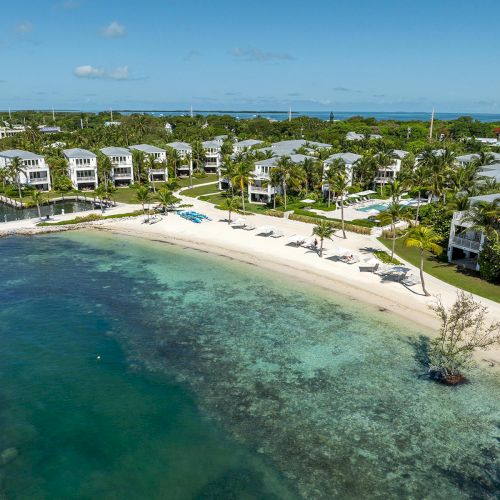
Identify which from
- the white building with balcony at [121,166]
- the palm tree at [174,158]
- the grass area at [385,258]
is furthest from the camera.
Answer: the palm tree at [174,158]

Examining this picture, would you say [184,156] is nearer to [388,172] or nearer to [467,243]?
[388,172]

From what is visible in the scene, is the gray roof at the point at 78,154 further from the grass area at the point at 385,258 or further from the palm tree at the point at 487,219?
the palm tree at the point at 487,219

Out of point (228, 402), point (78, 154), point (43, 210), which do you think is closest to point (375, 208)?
point (228, 402)

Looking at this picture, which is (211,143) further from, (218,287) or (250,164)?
(218,287)

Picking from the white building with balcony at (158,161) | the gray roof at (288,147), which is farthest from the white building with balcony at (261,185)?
the white building with balcony at (158,161)

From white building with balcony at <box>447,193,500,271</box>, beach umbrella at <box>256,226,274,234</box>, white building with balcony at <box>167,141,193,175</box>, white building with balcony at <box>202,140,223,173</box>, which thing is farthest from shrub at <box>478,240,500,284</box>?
white building with balcony at <box>202,140,223,173</box>

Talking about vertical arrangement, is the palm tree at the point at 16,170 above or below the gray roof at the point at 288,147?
below

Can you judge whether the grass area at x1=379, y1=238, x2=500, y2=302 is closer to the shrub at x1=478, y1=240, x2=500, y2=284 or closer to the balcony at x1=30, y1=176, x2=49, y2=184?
the shrub at x1=478, y1=240, x2=500, y2=284
